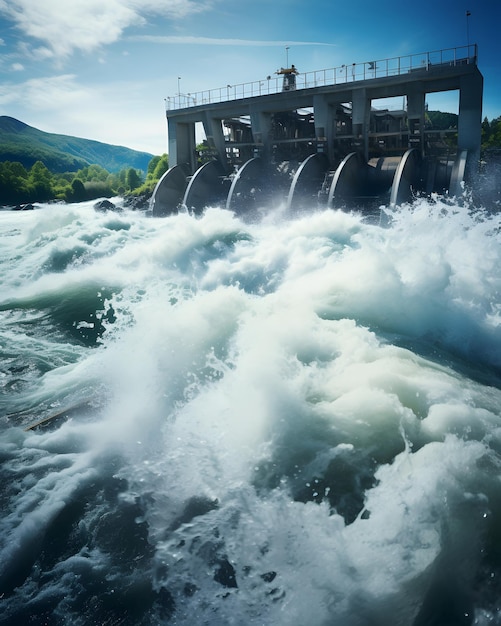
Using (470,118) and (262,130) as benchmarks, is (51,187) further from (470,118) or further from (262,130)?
(470,118)

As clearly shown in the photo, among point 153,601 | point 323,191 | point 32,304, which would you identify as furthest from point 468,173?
point 153,601

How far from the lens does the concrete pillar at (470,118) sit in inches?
533

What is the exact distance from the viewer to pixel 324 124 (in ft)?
54.3

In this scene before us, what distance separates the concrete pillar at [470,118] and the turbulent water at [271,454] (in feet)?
23.8

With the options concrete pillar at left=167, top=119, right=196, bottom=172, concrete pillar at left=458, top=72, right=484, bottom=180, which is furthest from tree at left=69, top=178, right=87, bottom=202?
concrete pillar at left=458, top=72, right=484, bottom=180

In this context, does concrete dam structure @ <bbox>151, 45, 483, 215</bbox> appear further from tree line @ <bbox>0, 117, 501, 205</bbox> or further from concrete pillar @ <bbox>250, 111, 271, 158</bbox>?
tree line @ <bbox>0, 117, 501, 205</bbox>

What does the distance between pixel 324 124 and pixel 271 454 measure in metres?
15.8

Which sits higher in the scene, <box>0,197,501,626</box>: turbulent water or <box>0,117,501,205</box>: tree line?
<box>0,117,501,205</box>: tree line

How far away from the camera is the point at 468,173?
13516 mm

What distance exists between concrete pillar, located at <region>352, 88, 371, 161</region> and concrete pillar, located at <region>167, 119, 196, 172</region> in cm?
960

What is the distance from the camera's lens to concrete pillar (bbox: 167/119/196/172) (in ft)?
70.1

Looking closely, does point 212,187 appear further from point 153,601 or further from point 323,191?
point 153,601

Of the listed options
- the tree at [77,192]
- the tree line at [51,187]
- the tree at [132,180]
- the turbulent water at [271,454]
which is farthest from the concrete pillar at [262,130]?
the tree at [132,180]

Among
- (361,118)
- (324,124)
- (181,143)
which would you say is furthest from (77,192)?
(361,118)
